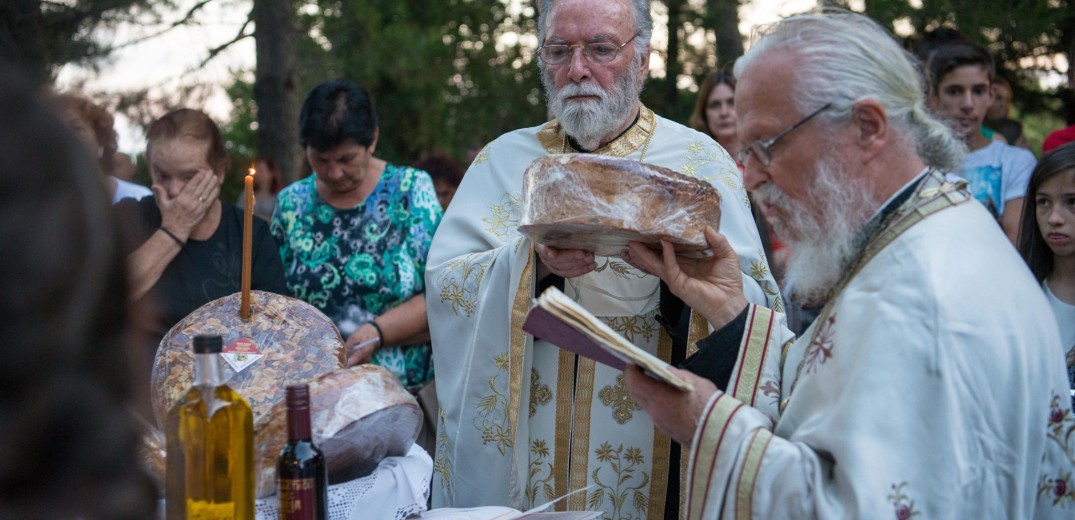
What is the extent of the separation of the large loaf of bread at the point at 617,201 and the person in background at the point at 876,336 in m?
0.24

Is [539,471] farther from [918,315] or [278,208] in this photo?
[278,208]

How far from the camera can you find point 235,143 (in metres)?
17.3

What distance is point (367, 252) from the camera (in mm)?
4480

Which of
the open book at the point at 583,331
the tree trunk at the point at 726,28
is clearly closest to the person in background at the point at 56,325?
the open book at the point at 583,331

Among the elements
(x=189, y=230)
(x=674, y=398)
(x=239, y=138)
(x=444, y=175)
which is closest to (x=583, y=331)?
(x=674, y=398)

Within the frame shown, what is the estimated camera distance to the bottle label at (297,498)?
6.29ft

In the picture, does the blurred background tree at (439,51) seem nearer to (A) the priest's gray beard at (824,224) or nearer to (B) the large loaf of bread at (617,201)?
(B) the large loaf of bread at (617,201)

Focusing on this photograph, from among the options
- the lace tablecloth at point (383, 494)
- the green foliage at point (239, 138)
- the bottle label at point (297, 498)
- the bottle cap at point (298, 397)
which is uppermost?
the bottle cap at point (298, 397)

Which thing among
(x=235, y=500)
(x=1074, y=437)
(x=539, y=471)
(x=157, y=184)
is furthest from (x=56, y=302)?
(x=157, y=184)

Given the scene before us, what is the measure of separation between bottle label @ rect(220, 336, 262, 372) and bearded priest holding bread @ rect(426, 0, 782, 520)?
2.46 ft

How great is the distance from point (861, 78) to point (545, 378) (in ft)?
4.72

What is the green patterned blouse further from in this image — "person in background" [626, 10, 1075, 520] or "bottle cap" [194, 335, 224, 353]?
"bottle cap" [194, 335, 224, 353]

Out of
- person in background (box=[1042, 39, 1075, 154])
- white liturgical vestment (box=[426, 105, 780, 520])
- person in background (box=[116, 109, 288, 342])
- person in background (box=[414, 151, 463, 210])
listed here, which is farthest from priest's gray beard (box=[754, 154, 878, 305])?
person in background (box=[414, 151, 463, 210])

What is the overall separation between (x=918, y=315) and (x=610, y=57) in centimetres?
173
